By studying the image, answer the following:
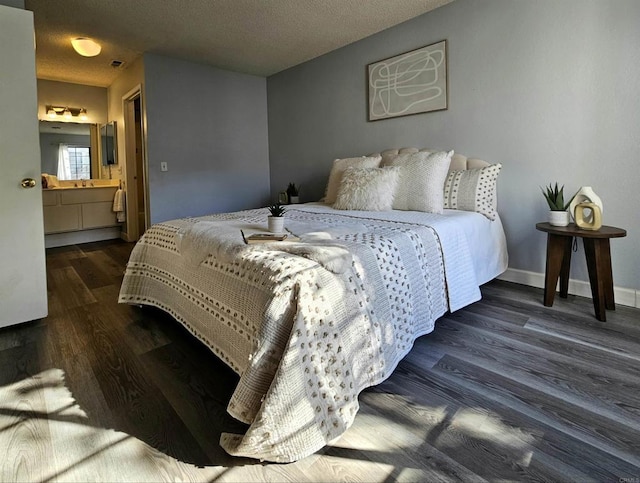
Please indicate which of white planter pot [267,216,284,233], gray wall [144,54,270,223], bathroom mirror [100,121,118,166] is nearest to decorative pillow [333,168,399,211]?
white planter pot [267,216,284,233]

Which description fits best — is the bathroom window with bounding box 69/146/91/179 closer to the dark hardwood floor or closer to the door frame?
the door frame

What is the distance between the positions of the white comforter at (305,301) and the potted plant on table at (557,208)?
0.67 meters

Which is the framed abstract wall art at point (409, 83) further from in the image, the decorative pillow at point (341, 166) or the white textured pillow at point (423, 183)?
the white textured pillow at point (423, 183)

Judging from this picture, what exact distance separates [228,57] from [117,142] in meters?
2.29

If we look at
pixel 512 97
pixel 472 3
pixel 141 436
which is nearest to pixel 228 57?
pixel 472 3

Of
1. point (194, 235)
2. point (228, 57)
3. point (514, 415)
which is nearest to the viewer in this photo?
point (514, 415)

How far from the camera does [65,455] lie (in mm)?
1253

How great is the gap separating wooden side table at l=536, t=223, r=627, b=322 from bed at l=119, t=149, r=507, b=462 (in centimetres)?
43

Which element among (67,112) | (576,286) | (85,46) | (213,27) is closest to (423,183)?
(576,286)

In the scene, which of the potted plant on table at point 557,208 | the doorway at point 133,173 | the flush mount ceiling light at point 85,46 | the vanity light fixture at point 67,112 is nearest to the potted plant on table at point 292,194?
the doorway at point 133,173

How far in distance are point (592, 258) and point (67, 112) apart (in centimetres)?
668

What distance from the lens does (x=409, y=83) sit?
347 cm

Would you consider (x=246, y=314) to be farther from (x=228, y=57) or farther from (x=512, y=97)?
(x=228, y=57)

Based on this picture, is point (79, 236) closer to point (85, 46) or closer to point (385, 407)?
point (85, 46)
